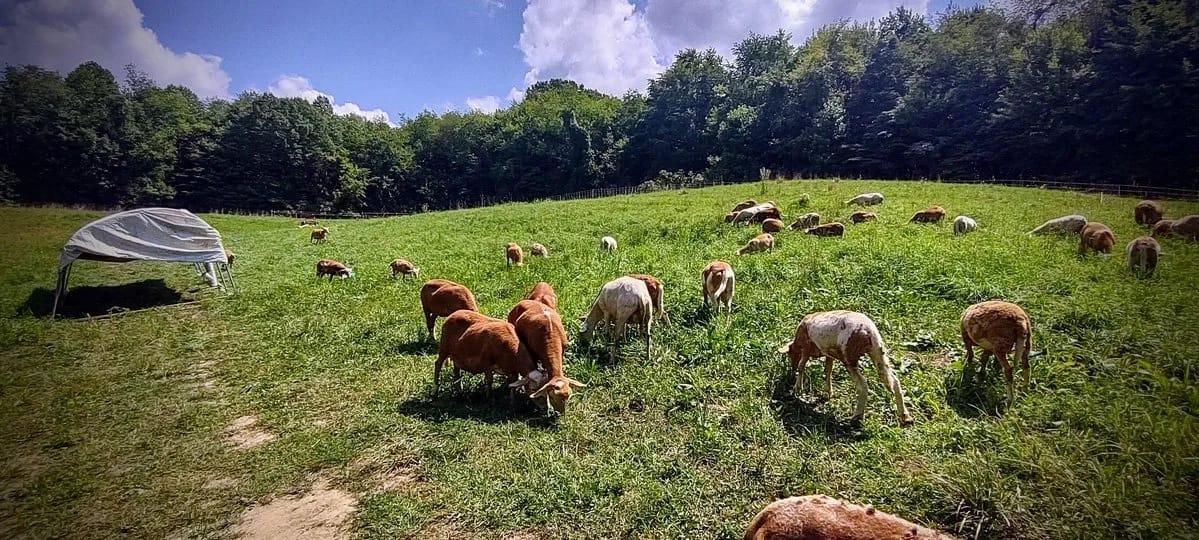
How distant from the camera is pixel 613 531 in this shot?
4422 millimetres

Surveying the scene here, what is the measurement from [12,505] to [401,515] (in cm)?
461

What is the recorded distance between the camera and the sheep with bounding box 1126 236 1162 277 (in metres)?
8.42

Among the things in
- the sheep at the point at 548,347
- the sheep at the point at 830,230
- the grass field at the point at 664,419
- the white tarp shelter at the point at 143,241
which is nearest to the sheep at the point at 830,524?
the grass field at the point at 664,419

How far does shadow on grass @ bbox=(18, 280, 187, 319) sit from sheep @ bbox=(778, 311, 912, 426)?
17563 millimetres

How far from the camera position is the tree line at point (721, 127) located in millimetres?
5805

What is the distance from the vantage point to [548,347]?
22.7 ft

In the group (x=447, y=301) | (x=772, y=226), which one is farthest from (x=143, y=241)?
(x=772, y=226)

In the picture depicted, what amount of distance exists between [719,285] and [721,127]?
170 ft

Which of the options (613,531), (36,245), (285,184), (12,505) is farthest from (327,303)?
(285,184)

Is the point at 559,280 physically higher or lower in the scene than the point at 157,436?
higher

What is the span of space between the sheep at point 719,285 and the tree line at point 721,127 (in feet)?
Answer: 17.6

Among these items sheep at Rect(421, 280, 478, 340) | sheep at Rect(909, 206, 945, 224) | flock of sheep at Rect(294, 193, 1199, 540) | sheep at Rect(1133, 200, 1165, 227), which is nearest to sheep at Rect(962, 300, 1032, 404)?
flock of sheep at Rect(294, 193, 1199, 540)

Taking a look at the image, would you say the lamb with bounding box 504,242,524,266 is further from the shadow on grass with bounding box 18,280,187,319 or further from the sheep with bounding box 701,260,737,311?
the shadow on grass with bounding box 18,280,187,319

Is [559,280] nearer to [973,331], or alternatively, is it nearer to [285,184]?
[973,331]
